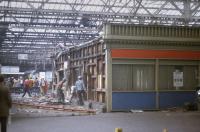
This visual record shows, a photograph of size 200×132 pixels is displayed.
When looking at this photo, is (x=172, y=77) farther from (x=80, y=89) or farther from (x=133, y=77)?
(x=80, y=89)

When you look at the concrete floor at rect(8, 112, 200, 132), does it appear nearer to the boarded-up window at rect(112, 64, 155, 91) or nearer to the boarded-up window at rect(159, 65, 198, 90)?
the boarded-up window at rect(112, 64, 155, 91)

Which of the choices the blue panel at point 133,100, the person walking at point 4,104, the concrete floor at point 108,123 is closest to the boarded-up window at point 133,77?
the blue panel at point 133,100

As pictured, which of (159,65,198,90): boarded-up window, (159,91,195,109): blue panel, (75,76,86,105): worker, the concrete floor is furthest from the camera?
(75,76,86,105): worker

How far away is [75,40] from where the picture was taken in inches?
1838

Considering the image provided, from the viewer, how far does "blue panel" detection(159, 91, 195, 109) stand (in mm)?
21312

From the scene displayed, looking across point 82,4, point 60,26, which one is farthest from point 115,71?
point 60,26

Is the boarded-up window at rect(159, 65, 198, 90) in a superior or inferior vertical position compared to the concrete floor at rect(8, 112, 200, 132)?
superior

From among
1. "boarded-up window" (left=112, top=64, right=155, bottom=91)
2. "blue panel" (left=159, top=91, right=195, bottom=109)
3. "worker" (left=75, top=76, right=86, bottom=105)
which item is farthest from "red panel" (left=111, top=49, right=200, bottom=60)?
"worker" (left=75, top=76, right=86, bottom=105)

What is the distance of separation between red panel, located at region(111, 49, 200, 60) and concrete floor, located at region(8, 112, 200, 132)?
3291mm

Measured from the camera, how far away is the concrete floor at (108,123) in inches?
551

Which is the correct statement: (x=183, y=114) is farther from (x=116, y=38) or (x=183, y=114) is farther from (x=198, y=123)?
(x=116, y=38)

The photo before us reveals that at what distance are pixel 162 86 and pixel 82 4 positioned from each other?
15998 mm

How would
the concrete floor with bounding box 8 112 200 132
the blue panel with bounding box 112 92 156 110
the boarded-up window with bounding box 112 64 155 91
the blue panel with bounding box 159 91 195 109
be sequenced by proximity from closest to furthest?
the concrete floor with bounding box 8 112 200 132 < the blue panel with bounding box 112 92 156 110 < the boarded-up window with bounding box 112 64 155 91 < the blue panel with bounding box 159 91 195 109

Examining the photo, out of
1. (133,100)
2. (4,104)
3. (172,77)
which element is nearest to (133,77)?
(133,100)
